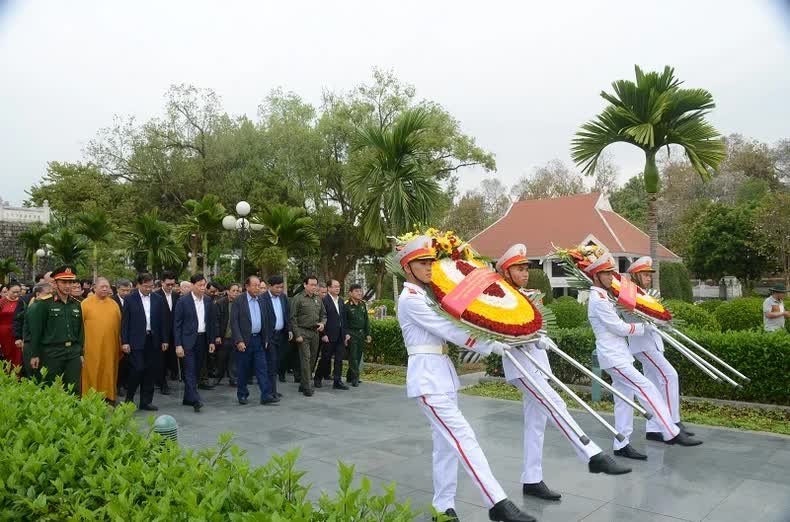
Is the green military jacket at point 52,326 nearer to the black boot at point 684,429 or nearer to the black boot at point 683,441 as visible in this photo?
the black boot at point 683,441

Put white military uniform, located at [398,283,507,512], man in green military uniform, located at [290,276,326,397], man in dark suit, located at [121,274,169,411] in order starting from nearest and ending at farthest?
white military uniform, located at [398,283,507,512], man in dark suit, located at [121,274,169,411], man in green military uniform, located at [290,276,326,397]

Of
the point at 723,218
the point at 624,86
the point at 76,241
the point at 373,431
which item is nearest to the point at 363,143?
the point at 624,86

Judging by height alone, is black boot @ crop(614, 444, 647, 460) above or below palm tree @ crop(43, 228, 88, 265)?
below

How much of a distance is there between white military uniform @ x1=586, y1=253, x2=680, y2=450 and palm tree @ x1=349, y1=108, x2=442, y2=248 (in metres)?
7.20

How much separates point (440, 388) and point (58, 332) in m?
5.03

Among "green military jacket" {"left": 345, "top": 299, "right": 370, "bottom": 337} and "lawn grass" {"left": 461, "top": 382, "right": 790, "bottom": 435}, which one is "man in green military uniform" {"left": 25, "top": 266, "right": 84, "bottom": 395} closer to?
"green military jacket" {"left": 345, "top": 299, "right": 370, "bottom": 337}

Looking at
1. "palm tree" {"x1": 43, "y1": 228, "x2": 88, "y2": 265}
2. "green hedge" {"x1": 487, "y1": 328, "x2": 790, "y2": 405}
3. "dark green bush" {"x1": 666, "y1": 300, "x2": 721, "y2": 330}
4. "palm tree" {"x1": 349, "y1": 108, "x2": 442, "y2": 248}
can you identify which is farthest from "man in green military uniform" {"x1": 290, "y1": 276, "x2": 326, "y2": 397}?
"palm tree" {"x1": 43, "y1": 228, "x2": 88, "y2": 265}

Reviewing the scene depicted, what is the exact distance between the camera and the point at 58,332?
7098 millimetres

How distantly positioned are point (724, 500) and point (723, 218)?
34.3 meters

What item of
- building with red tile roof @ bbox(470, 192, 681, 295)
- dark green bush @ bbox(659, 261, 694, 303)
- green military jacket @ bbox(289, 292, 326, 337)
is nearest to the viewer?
green military jacket @ bbox(289, 292, 326, 337)

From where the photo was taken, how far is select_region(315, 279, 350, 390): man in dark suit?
10203 mm

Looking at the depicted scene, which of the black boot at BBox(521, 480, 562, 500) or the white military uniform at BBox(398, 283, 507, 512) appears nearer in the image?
the white military uniform at BBox(398, 283, 507, 512)

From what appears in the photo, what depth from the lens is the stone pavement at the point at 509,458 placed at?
4.61 meters

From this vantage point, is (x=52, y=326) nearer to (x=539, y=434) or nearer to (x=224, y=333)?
(x=224, y=333)
